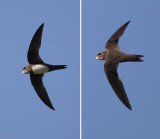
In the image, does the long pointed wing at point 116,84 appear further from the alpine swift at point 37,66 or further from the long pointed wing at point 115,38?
the alpine swift at point 37,66

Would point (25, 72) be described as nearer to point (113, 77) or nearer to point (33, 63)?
point (33, 63)

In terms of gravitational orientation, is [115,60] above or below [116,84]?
above

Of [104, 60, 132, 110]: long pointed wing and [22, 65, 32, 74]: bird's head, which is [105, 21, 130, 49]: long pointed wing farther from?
[22, 65, 32, 74]: bird's head

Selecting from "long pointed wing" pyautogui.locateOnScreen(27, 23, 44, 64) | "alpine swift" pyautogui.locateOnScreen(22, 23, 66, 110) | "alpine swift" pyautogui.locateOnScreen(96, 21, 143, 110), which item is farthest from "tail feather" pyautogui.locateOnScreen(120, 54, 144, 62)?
"long pointed wing" pyautogui.locateOnScreen(27, 23, 44, 64)

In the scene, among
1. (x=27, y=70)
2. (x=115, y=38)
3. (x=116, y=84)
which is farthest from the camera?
(x=115, y=38)

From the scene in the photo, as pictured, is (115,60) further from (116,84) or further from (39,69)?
(39,69)

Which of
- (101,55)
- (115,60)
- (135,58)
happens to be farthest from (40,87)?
(135,58)
